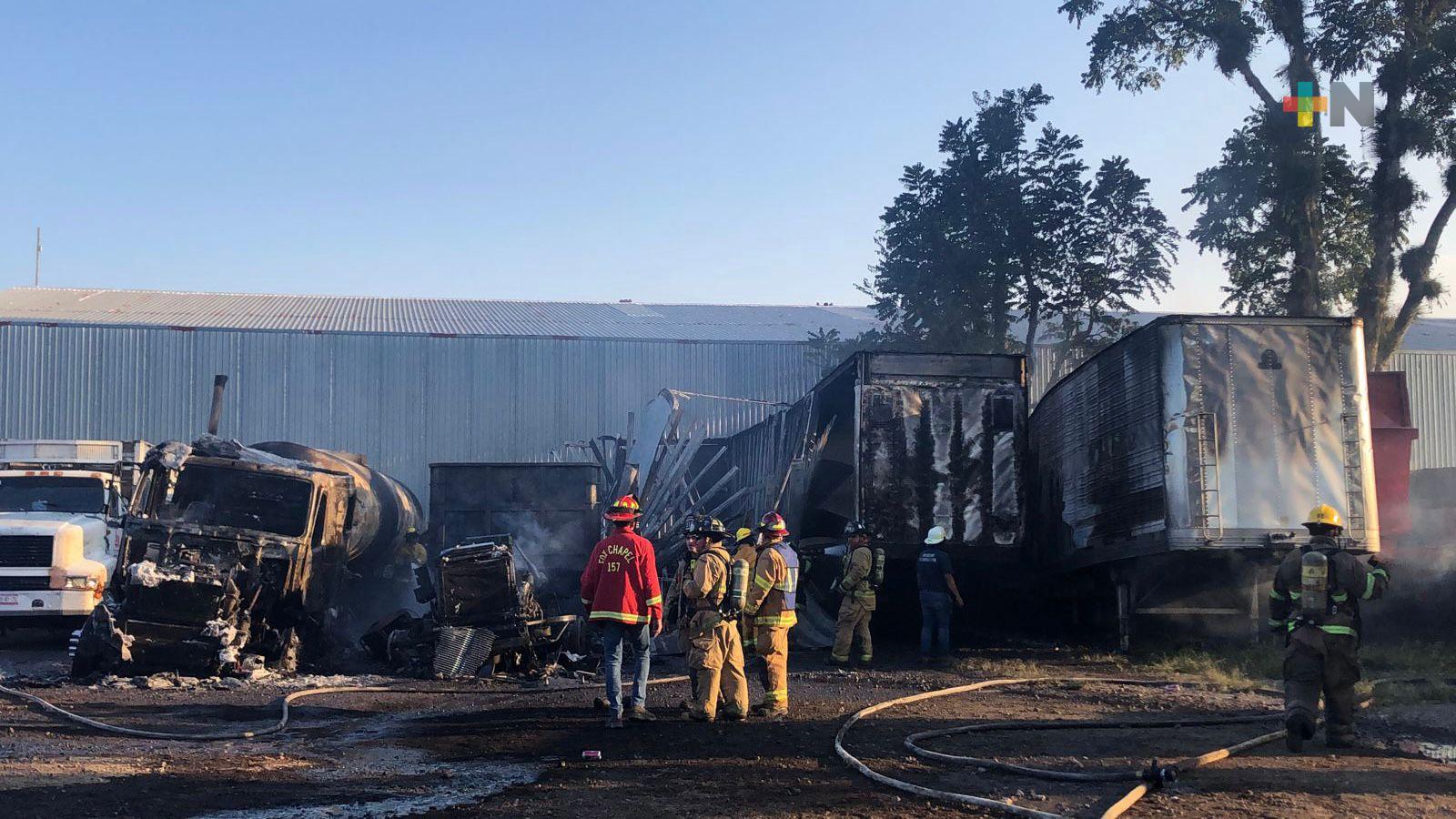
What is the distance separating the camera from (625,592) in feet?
30.5

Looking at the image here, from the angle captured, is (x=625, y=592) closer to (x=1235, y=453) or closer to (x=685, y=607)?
(x=685, y=607)

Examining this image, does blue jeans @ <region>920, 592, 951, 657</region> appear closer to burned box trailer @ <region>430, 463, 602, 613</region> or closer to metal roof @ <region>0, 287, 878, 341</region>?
burned box trailer @ <region>430, 463, 602, 613</region>

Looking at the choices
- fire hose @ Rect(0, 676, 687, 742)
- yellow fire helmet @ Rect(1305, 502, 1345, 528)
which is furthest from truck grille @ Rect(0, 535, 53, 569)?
yellow fire helmet @ Rect(1305, 502, 1345, 528)

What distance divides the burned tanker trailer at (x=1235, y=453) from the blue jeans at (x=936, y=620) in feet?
7.03

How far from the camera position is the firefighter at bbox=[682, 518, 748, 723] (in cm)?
934

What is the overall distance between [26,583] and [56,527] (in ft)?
2.24

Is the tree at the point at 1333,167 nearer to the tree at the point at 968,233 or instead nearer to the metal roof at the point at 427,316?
the tree at the point at 968,233

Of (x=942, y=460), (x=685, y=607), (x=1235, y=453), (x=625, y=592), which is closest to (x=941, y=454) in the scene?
(x=942, y=460)

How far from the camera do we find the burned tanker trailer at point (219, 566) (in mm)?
12172

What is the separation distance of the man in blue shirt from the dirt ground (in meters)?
2.94

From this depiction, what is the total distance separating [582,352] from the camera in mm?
31062

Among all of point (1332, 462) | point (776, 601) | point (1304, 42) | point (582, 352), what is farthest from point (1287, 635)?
point (582, 352)

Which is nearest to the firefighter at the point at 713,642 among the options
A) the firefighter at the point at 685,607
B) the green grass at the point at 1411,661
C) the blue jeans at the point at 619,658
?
the firefighter at the point at 685,607

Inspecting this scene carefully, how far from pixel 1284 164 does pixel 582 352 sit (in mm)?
16439
